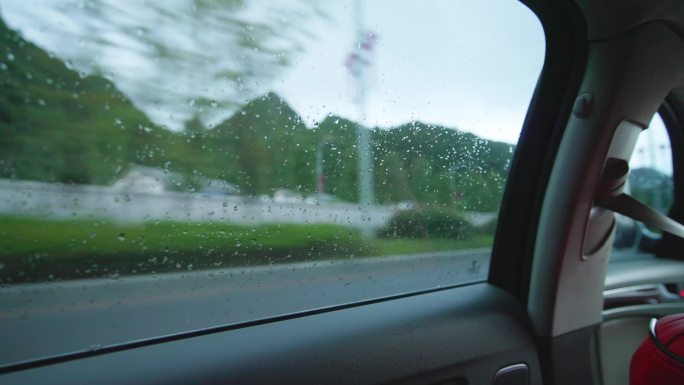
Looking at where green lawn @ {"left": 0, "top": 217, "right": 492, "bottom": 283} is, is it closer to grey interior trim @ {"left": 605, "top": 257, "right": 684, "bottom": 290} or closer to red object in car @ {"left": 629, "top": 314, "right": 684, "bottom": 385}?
red object in car @ {"left": 629, "top": 314, "right": 684, "bottom": 385}

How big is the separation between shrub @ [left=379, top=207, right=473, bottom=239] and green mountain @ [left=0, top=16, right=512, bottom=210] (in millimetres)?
77

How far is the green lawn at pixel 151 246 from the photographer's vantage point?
1337mm

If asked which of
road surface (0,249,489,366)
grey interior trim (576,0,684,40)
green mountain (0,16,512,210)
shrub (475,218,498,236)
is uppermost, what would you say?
grey interior trim (576,0,684,40)

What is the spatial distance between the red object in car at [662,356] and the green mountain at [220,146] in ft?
3.42

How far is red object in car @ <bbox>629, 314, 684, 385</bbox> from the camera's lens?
1.46 meters

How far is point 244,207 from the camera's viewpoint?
1703 millimetres

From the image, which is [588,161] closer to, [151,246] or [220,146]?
[220,146]

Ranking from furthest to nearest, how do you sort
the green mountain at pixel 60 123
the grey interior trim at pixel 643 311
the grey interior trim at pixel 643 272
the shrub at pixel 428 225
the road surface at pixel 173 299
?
the grey interior trim at pixel 643 272
the grey interior trim at pixel 643 311
the shrub at pixel 428 225
the road surface at pixel 173 299
the green mountain at pixel 60 123

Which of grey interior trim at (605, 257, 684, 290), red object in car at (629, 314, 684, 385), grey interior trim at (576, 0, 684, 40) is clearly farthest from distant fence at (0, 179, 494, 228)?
grey interior trim at (605, 257, 684, 290)

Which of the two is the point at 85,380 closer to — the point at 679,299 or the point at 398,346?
the point at 398,346

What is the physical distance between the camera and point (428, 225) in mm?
2248

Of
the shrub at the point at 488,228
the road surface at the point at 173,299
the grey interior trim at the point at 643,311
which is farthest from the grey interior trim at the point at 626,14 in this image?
the grey interior trim at the point at 643,311

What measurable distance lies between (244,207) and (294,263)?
374 millimetres

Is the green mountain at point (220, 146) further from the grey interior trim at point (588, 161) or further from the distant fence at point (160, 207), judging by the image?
the grey interior trim at point (588, 161)
